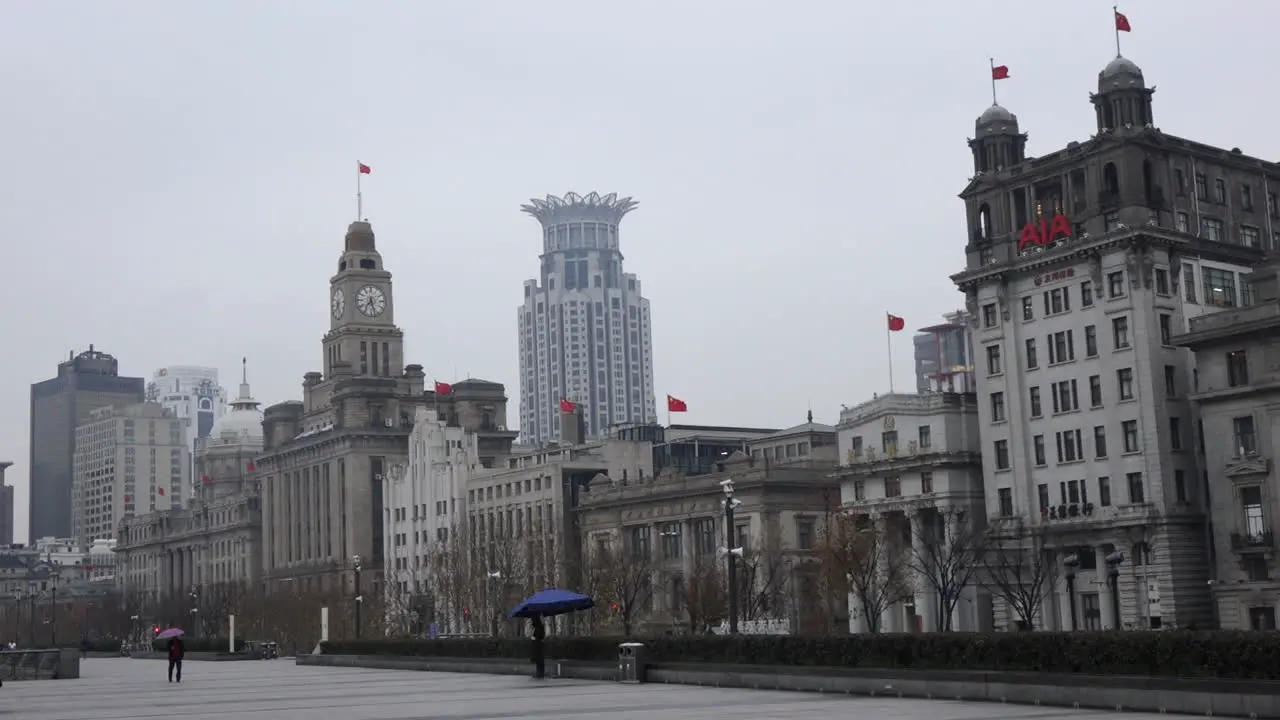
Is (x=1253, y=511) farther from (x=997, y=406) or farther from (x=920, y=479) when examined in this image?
(x=920, y=479)

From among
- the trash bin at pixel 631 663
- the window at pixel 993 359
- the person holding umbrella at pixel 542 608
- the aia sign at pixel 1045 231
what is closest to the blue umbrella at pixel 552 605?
the person holding umbrella at pixel 542 608

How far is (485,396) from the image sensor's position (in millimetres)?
168000

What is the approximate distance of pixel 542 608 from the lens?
58469mm

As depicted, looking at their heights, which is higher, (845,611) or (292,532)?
(292,532)

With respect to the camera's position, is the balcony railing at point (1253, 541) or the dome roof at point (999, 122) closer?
the balcony railing at point (1253, 541)

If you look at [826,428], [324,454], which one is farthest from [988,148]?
[324,454]

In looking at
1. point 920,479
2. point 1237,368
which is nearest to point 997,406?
point 920,479

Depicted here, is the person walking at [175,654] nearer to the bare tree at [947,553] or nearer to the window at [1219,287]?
the bare tree at [947,553]

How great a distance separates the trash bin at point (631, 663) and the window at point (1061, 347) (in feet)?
132

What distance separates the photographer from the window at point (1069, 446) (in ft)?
285

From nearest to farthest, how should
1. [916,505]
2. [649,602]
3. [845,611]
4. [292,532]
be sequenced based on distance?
1. [916,505]
2. [845,611]
3. [649,602]
4. [292,532]

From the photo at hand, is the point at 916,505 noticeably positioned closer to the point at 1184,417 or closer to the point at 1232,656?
the point at 1184,417

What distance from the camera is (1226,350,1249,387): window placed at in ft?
256

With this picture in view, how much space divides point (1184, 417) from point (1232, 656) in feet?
165
